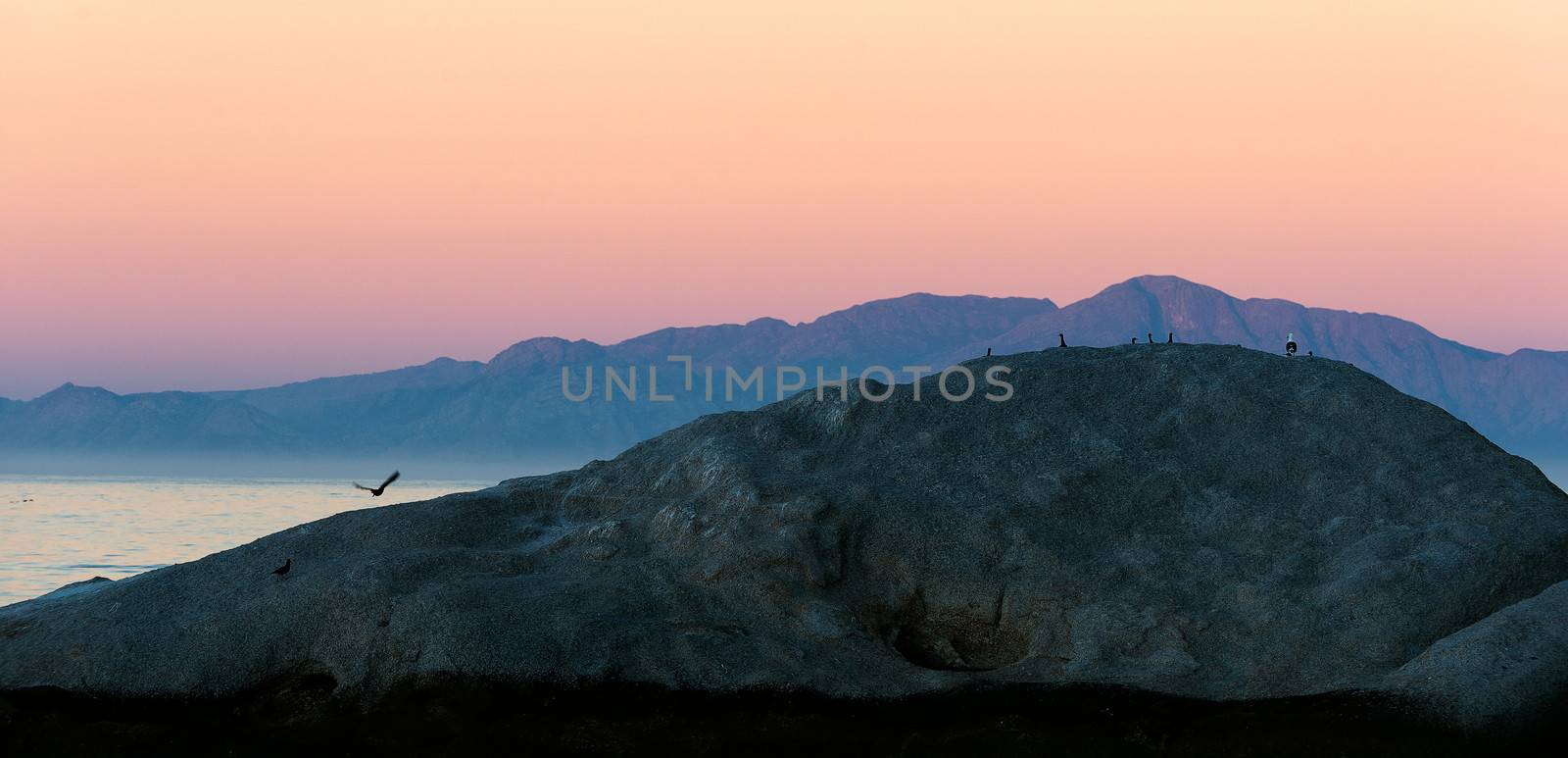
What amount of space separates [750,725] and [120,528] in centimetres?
8239

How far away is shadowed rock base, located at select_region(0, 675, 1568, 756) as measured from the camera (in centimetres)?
1992

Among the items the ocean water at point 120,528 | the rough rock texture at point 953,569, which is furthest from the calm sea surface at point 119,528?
the rough rock texture at point 953,569

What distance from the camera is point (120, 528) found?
303 ft

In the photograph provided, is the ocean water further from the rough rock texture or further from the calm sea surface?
the rough rock texture

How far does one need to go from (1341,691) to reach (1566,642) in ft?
10.8

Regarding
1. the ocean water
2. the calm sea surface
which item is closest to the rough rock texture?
the calm sea surface

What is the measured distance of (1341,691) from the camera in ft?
66.3

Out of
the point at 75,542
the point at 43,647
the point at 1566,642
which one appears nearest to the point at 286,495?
the point at 75,542

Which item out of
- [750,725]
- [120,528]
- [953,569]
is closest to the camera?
[750,725]

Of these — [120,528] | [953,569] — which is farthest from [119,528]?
[953,569]

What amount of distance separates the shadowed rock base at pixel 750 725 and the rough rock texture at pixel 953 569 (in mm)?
317

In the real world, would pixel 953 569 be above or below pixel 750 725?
above

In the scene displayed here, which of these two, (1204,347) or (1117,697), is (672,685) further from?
(1204,347)

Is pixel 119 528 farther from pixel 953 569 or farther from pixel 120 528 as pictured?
pixel 953 569
